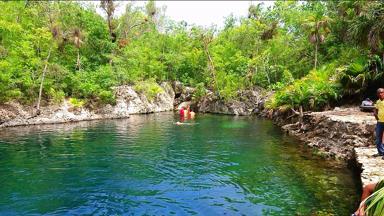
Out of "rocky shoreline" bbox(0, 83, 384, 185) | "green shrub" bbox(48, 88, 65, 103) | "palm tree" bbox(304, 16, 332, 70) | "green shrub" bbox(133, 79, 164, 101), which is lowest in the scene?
"rocky shoreline" bbox(0, 83, 384, 185)

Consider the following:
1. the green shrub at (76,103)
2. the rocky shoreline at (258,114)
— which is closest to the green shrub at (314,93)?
the rocky shoreline at (258,114)

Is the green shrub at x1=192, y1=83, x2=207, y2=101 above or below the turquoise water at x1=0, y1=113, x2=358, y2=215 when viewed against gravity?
above

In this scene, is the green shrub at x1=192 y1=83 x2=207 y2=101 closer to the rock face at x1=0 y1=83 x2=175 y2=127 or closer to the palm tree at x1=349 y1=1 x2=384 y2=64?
the rock face at x1=0 y1=83 x2=175 y2=127

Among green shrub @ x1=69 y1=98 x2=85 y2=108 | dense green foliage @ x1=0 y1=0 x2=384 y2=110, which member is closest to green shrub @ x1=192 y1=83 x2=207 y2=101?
dense green foliage @ x1=0 y1=0 x2=384 y2=110

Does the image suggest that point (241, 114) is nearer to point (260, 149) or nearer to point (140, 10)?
point (260, 149)

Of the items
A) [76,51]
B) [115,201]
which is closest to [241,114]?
[76,51]

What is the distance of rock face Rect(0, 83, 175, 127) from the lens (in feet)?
106

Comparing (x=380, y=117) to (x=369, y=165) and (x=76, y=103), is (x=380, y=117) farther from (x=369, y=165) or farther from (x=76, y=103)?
(x=76, y=103)

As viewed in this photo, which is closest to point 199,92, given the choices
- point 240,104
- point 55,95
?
point 240,104

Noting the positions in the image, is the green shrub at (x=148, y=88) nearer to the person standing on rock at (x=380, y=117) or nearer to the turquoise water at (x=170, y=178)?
the turquoise water at (x=170, y=178)

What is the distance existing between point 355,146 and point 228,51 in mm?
42757

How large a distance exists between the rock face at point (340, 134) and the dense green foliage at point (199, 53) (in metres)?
5.16

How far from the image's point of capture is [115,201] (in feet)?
34.9

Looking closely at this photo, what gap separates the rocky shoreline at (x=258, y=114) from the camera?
14.9 m
